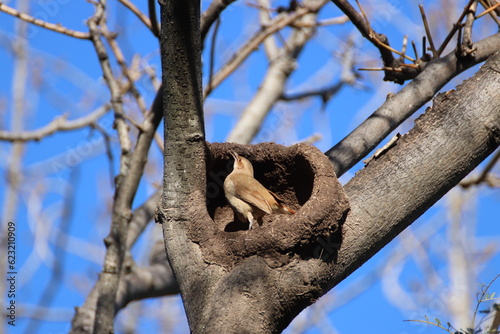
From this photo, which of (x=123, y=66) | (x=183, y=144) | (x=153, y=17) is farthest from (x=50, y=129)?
(x=183, y=144)

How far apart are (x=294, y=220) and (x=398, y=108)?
4.03ft

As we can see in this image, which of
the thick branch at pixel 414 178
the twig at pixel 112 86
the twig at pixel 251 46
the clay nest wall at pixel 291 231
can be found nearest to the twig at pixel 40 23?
the twig at pixel 112 86

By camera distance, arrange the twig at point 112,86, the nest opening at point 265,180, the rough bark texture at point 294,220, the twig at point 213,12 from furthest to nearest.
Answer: the twig at point 112,86, the nest opening at point 265,180, the twig at point 213,12, the rough bark texture at point 294,220

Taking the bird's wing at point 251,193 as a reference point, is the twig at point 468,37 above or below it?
above

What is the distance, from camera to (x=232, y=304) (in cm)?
291

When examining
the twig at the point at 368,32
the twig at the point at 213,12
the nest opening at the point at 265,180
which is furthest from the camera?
the nest opening at the point at 265,180

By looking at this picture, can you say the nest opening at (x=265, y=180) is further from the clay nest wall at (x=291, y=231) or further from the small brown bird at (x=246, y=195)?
the clay nest wall at (x=291, y=231)

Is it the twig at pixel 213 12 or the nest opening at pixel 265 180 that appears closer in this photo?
the twig at pixel 213 12

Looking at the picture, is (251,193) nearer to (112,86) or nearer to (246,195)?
(246,195)

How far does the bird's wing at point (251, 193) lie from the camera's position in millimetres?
4820

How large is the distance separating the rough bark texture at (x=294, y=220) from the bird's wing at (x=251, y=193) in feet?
4.55

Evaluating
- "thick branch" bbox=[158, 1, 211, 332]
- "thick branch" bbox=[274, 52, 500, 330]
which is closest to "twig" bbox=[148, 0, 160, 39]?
"thick branch" bbox=[158, 1, 211, 332]

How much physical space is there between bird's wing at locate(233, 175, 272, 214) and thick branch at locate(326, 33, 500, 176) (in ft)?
2.95

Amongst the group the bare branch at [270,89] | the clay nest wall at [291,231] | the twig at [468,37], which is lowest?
the clay nest wall at [291,231]
